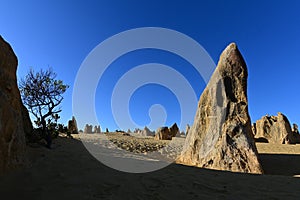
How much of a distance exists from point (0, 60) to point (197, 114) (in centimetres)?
853

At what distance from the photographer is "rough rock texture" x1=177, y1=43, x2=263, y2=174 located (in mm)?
7770

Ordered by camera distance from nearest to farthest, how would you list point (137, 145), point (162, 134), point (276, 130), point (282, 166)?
point (282, 166), point (137, 145), point (276, 130), point (162, 134)

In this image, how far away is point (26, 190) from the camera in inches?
127

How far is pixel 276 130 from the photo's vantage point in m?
24.3

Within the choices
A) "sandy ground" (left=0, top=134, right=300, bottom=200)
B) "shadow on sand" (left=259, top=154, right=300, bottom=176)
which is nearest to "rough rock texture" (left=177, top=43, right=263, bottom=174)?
"shadow on sand" (left=259, top=154, right=300, bottom=176)

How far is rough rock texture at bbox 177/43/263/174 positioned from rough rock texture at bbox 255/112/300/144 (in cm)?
1745

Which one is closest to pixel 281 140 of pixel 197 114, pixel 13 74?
pixel 197 114

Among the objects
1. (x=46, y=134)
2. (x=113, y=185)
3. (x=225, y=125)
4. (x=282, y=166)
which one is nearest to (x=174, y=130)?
(x=282, y=166)

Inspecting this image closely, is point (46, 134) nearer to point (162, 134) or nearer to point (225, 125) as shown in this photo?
point (225, 125)

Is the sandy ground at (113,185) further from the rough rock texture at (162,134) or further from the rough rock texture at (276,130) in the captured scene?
the rough rock texture at (276,130)

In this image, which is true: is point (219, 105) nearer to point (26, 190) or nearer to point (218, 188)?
point (218, 188)

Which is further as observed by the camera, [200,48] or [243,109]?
[200,48]

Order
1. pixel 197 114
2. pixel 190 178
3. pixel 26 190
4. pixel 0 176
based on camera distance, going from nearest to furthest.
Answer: pixel 26 190 < pixel 0 176 < pixel 190 178 < pixel 197 114

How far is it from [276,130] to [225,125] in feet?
65.0
